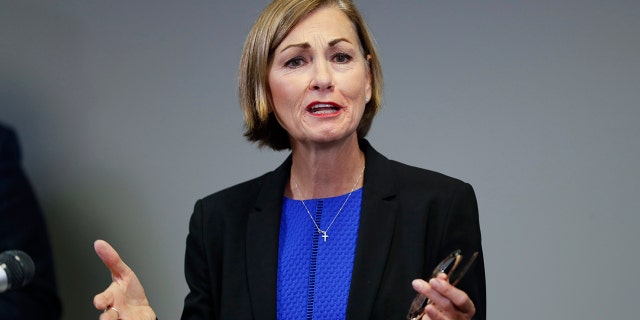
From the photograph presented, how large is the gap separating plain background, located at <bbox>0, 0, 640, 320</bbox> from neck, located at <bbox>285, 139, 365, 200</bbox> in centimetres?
72

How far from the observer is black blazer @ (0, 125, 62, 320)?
2627 mm

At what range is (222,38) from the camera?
290 cm

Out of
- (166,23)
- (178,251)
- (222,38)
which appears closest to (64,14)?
(166,23)

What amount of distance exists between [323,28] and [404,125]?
83 centimetres

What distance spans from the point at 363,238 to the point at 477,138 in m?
0.90

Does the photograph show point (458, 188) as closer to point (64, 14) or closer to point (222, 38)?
point (222, 38)

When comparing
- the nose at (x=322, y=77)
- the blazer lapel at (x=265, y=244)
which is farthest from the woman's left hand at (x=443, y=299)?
the nose at (x=322, y=77)

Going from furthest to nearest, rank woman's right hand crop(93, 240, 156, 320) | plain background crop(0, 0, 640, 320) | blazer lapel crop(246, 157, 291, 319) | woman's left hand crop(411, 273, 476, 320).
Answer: plain background crop(0, 0, 640, 320) → blazer lapel crop(246, 157, 291, 319) → woman's right hand crop(93, 240, 156, 320) → woman's left hand crop(411, 273, 476, 320)

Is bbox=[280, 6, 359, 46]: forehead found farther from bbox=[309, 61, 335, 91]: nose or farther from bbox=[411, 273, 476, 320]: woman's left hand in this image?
bbox=[411, 273, 476, 320]: woman's left hand

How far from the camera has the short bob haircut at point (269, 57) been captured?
194 cm

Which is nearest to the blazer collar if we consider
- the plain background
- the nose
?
the nose

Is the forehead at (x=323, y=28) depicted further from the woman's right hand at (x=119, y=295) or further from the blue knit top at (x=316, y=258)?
the woman's right hand at (x=119, y=295)

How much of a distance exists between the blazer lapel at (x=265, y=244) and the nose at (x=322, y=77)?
0.26 m

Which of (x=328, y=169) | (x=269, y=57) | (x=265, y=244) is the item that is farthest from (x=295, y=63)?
(x=265, y=244)
